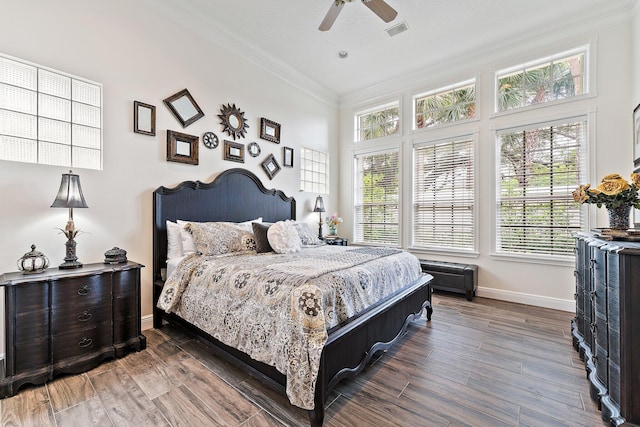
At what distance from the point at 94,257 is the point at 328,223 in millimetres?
3460

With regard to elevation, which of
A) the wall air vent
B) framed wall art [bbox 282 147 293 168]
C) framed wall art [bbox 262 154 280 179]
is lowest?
framed wall art [bbox 262 154 280 179]

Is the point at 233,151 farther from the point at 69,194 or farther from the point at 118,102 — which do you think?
the point at 69,194

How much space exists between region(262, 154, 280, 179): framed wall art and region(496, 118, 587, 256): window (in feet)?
10.9

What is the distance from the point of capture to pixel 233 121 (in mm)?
3785

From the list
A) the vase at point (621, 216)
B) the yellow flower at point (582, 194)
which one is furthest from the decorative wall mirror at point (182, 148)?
the vase at point (621, 216)

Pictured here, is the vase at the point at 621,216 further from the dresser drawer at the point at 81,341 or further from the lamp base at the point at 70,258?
the lamp base at the point at 70,258

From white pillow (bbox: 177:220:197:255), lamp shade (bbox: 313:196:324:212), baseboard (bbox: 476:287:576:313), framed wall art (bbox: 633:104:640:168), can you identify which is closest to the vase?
framed wall art (bbox: 633:104:640:168)

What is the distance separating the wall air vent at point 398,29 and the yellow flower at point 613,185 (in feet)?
9.11

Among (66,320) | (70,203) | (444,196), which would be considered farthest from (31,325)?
(444,196)

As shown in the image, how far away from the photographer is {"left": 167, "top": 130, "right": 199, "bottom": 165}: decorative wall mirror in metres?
3.14

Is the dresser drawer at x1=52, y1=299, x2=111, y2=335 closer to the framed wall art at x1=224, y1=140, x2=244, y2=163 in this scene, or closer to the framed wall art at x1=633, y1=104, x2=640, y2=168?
the framed wall art at x1=224, y1=140, x2=244, y2=163

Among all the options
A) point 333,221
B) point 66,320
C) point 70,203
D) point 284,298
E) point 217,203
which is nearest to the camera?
point 284,298

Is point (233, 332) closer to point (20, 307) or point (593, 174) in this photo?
point (20, 307)

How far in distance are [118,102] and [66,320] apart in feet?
6.63
